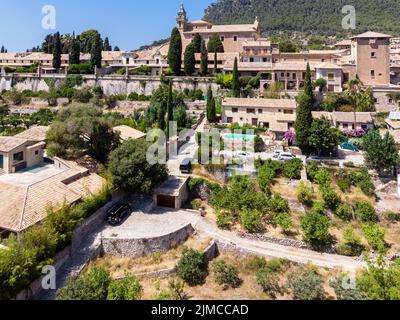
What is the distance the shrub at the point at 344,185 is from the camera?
2916cm

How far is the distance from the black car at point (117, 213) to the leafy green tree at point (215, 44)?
44899 mm

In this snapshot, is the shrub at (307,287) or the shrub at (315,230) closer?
the shrub at (307,287)

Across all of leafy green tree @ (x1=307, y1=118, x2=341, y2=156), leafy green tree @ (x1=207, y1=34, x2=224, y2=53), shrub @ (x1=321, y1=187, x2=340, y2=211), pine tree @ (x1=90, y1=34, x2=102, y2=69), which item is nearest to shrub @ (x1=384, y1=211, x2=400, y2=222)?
shrub @ (x1=321, y1=187, x2=340, y2=211)

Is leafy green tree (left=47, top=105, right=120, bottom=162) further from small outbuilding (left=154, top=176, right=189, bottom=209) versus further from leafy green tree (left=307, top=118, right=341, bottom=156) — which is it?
leafy green tree (left=307, top=118, right=341, bottom=156)

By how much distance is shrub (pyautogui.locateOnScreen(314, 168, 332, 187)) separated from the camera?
96.1 ft

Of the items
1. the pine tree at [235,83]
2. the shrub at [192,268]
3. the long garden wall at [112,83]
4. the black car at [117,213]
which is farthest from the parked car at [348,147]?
the black car at [117,213]

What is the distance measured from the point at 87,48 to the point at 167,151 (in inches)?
2479

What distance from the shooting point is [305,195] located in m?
27.9

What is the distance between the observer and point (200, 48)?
60906mm

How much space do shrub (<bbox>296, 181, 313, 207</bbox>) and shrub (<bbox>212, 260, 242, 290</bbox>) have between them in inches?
384

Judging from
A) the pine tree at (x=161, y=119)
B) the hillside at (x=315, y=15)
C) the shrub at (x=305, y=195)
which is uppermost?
the hillside at (x=315, y=15)

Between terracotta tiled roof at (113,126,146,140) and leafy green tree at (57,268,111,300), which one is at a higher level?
terracotta tiled roof at (113,126,146,140)

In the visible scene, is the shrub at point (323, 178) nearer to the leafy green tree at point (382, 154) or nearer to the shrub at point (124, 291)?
the leafy green tree at point (382, 154)
